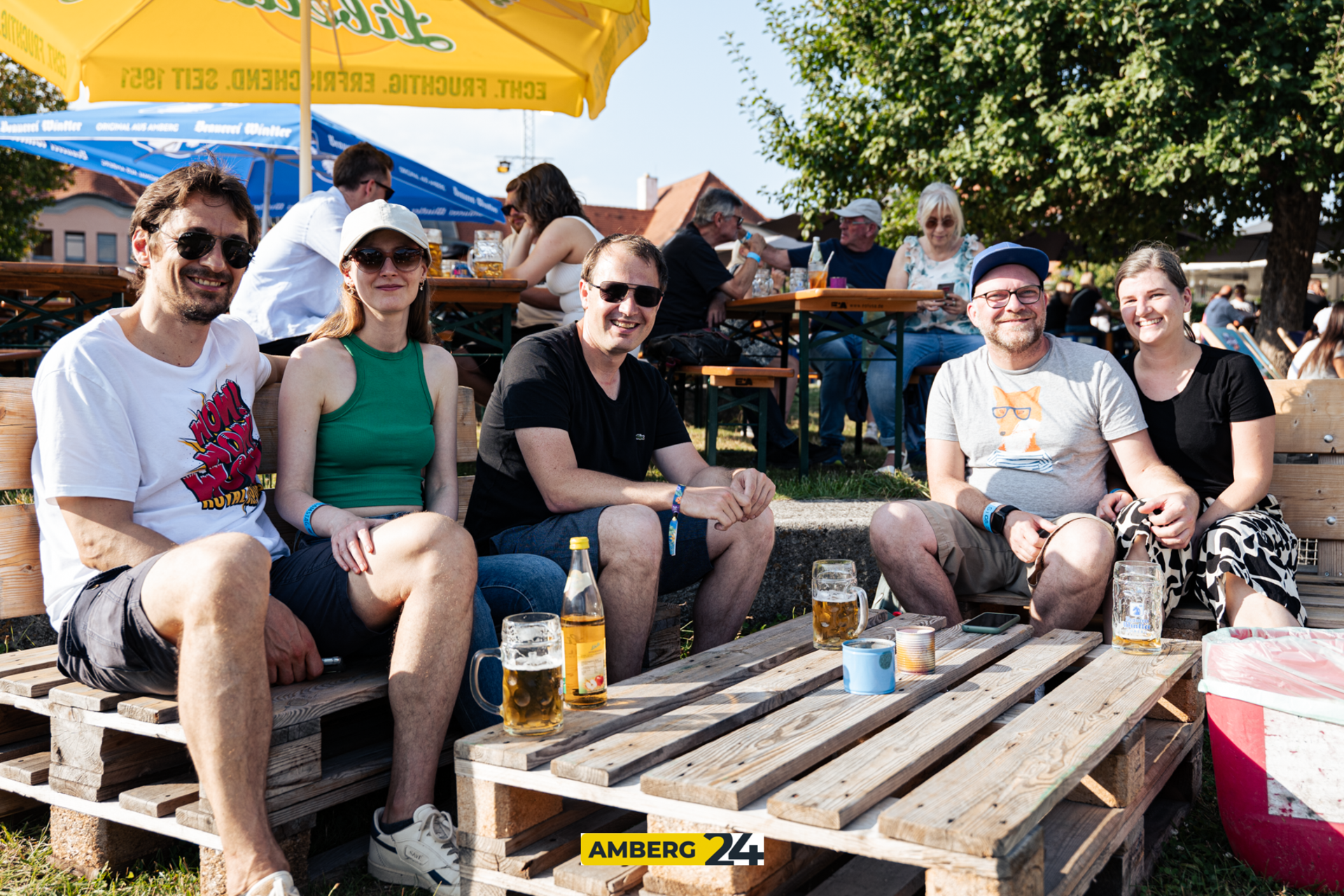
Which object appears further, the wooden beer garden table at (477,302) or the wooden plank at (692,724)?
the wooden beer garden table at (477,302)

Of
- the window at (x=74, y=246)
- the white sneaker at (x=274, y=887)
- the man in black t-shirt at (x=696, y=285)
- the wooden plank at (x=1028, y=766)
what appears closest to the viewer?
the wooden plank at (x=1028, y=766)

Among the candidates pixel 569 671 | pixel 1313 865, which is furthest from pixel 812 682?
pixel 1313 865

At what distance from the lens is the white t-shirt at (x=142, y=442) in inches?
91.2

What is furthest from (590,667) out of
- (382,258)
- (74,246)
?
(74,246)

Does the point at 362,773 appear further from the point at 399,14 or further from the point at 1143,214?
the point at 1143,214

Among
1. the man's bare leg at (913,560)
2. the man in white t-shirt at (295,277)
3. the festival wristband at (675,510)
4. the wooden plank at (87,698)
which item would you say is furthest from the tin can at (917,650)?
the man in white t-shirt at (295,277)

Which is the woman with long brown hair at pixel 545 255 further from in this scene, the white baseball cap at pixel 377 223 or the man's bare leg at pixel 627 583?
the man's bare leg at pixel 627 583

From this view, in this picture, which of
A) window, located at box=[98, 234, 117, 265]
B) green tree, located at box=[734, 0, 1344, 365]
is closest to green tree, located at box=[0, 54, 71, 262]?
green tree, located at box=[734, 0, 1344, 365]

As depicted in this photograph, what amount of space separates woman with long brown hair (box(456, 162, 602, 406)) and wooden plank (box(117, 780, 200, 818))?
321 centimetres

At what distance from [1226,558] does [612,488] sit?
1.98 metres

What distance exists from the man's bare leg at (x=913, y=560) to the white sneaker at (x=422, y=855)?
1843 mm

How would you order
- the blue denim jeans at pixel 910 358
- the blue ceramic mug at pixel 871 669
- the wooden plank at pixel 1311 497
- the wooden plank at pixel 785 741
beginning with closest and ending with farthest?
the wooden plank at pixel 785 741
the blue ceramic mug at pixel 871 669
the wooden plank at pixel 1311 497
the blue denim jeans at pixel 910 358

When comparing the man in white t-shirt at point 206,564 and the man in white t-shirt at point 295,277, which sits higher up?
the man in white t-shirt at point 295,277

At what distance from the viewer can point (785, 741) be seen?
2.09 metres
